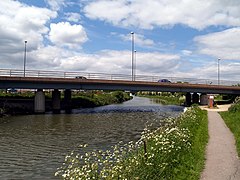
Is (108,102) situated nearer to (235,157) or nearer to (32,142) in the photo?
(32,142)

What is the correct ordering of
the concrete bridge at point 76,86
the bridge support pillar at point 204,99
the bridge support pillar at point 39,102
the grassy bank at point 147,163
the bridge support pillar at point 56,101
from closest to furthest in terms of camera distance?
the grassy bank at point 147,163
the concrete bridge at point 76,86
the bridge support pillar at point 39,102
the bridge support pillar at point 56,101
the bridge support pillar at point 204,99

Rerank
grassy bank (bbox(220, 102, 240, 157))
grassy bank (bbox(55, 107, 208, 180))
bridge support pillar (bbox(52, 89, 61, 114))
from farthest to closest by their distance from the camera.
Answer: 1. bridge support pillar (bbox(52, 89, 61, 114))
2. grassy bank (bbox(220, 102, 240, 157))
3. grassy bank (bbox(55, 107, 208, 180))

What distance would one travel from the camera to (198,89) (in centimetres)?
5953

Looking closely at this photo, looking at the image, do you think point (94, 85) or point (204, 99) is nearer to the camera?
point (94, 85)

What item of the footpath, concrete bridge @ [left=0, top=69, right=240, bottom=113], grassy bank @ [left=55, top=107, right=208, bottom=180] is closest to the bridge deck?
concrete bridge @ [left=0, top=69, right=240, bottom=113]

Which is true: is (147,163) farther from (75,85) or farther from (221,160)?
(75,85)

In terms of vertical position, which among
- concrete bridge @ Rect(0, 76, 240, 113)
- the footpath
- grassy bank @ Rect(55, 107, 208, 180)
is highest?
concrete bridge @ Rect(0, 76, 240, 113)

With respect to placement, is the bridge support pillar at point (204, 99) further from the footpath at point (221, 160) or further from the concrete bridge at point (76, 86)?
the footpath at point (221, 160)

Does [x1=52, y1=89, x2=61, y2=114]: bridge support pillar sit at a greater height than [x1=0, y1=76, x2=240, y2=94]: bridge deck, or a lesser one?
lesser

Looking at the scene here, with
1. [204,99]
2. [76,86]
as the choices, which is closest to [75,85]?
[76,86]

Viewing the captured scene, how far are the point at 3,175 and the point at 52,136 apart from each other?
35.8ft

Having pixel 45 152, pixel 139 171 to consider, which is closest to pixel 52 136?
pixel 45 152

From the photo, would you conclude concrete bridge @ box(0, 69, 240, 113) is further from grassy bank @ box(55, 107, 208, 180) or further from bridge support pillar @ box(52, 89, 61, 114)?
grassy bank @ box(55, 107, 208, 180)

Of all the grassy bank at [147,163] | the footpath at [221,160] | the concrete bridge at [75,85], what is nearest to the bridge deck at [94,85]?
the concrete bridge at [75,85]
